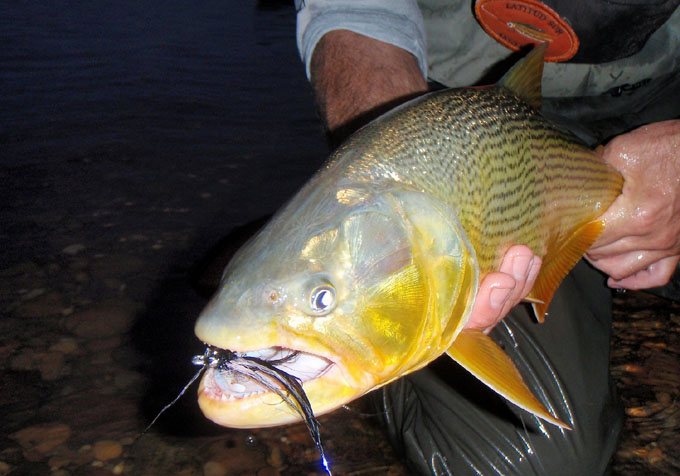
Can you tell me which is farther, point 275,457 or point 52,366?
point 52,366

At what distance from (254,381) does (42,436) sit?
1835 millimetres

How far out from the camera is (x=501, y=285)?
1.77 metres

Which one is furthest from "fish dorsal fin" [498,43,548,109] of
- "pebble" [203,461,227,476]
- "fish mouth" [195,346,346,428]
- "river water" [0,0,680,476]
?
"pebble" [203,461,227,476]

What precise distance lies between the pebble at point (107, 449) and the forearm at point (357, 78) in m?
1.77

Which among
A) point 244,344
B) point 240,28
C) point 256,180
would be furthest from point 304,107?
point 244,344

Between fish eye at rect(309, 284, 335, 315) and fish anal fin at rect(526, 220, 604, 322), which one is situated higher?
fish eye at rect(309, 284, 335, 315)

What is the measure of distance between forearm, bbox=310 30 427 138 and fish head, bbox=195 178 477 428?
1068mm

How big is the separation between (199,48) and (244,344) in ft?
34.5

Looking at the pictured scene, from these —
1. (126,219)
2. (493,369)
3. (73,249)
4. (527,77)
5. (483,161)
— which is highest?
(527,77)

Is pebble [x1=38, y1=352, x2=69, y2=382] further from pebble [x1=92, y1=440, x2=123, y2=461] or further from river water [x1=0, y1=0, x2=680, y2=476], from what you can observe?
pebble [x1=92, y1=440, x2=123, y2=461]

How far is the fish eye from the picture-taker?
1334 millimetres

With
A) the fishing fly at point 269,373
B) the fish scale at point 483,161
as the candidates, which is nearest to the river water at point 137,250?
the fishing fly at point 269,373

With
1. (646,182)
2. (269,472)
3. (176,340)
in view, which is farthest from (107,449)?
(646,182)

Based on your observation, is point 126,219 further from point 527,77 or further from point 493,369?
point 493,369
